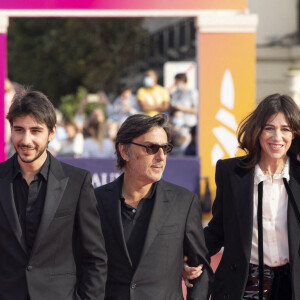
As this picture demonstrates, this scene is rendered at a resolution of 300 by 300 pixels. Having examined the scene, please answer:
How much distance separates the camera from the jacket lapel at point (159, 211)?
482 centimetres

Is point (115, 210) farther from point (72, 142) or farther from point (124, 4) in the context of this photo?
point (72, 142)

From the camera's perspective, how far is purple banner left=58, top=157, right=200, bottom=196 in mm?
11891

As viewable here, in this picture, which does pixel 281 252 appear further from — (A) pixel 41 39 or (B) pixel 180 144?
(A) pixel 41 39

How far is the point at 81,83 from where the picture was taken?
1606 inches

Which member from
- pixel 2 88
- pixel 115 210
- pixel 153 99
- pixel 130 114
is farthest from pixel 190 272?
pixel 130 114

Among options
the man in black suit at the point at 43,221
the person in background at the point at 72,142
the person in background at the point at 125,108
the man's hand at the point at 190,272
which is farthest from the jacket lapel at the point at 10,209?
the person in background at the point at 125,108

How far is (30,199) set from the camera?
4.61 m

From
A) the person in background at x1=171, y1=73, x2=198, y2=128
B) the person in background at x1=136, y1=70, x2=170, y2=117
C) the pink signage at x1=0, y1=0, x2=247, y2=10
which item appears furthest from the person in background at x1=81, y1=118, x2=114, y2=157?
the pink signage at x1=0, y1=0, x2=247, y2=10

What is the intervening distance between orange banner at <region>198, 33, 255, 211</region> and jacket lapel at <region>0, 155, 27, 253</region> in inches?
346

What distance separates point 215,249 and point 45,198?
4.61 feet

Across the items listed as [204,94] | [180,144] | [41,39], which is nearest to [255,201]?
[204,94]

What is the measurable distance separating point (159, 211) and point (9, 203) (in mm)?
848

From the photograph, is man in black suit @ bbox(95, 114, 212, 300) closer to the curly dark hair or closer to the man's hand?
the man's hand

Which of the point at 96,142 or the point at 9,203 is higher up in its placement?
the point at 96,142
